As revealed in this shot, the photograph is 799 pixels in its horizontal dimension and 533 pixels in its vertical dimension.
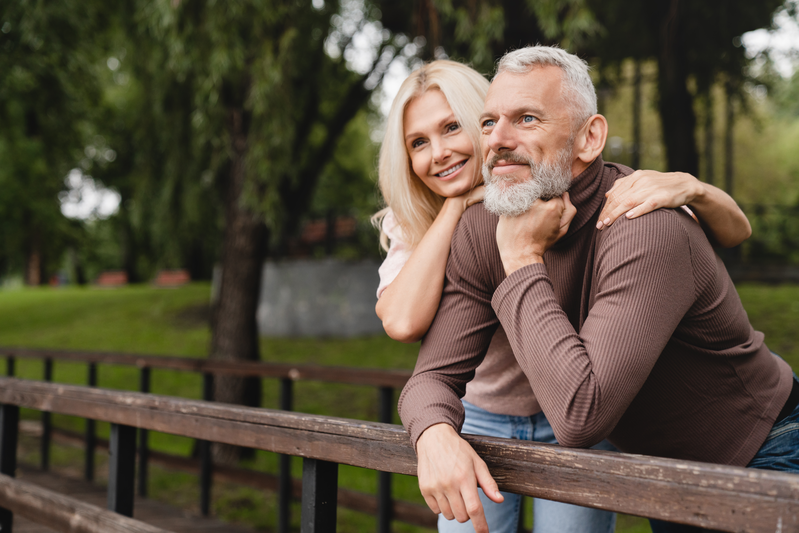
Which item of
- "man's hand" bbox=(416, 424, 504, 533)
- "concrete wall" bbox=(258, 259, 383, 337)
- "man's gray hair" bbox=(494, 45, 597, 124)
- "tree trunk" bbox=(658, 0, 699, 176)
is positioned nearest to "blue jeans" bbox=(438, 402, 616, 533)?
"man's hand" bbox=(416, 424, 504, 533)

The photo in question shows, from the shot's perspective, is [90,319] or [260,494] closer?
[260,494]

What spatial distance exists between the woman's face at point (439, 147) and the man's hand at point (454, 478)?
2.76 ft

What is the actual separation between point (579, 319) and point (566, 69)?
0.59 metres

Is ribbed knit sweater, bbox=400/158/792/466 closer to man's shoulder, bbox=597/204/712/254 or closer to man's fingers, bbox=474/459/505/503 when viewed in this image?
man's shoulder, bbox=597/204/712/254

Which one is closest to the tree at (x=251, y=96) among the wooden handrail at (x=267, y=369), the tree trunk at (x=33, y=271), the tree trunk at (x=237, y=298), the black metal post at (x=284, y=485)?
the tree trunk at (x=237, y=298)

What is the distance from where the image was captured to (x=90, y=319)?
15430mm

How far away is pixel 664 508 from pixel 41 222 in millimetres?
13024

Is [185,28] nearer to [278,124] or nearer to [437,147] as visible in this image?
[278,124]

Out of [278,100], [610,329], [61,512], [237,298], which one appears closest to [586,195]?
[610,329]

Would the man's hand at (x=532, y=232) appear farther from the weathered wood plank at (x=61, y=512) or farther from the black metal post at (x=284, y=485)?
the black metal post at (x=284, y=485)

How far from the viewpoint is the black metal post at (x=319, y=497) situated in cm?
159

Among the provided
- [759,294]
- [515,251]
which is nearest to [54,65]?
[515,251]

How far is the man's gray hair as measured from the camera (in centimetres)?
151

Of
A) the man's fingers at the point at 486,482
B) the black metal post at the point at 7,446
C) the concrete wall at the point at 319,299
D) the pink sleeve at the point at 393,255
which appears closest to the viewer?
the man's fingers at the point at 486,482
